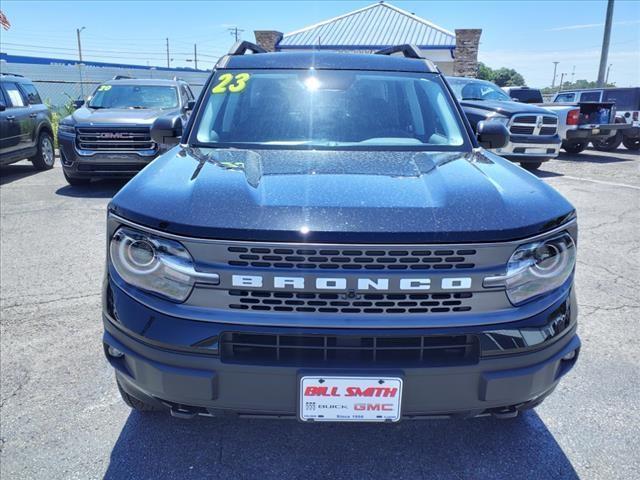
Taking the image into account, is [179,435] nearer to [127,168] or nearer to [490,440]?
[490,440]

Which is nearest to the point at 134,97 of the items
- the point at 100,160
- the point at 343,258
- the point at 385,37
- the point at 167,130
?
the point at 100,160

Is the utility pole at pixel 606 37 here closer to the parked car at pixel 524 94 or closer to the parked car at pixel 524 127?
the parked car at pixel 524 94

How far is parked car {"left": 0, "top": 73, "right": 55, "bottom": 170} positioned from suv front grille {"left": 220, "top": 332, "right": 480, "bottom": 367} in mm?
9100

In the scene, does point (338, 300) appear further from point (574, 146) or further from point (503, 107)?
point (574, 146)

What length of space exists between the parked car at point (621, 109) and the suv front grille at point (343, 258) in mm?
15345

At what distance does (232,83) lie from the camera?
3393mm

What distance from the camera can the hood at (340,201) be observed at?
6.03 feet

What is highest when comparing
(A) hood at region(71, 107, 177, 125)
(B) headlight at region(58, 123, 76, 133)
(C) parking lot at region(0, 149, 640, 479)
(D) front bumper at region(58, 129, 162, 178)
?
(A) hood at region(71, 107, 177, 125)

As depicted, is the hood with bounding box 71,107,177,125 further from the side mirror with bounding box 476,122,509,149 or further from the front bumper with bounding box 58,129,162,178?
the side mirror with bounding box 476,122,509,149

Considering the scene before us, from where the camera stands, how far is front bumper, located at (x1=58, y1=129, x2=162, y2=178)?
8391 millimetres

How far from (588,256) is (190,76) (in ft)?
95.5

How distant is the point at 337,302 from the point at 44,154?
35.4ft

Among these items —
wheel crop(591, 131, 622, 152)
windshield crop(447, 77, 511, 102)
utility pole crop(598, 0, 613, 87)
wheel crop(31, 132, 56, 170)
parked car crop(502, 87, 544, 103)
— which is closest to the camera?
wheel crop(31, 132, 56, 170)

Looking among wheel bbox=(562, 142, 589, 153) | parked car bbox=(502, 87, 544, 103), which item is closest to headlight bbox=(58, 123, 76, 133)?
parked car bbox=(502, 87, 544, 103)
